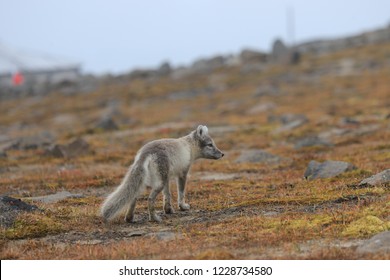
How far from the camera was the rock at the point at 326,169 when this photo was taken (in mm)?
19734

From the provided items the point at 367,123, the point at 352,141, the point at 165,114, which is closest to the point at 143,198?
the point at 352,141

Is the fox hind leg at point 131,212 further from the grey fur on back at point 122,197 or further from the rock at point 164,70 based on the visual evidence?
the rock at point 164,70

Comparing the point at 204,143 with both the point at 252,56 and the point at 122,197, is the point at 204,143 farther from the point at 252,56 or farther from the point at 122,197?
the point at 252,56

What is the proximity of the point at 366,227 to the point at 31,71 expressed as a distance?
127m

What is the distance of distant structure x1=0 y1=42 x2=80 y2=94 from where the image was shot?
108856 millimetres

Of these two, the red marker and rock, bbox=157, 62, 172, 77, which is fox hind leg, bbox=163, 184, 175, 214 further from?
the red marker

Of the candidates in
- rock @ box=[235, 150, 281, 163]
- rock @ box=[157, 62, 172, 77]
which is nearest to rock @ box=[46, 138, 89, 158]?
rock @ box=[235, 150, 281, 163]

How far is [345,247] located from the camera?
11.2m

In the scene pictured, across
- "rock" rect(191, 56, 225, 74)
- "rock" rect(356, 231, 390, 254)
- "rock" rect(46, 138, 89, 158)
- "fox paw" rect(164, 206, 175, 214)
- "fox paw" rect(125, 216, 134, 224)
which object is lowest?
"rock" rect(46, 138, 89, 158)

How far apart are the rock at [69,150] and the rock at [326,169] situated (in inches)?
561

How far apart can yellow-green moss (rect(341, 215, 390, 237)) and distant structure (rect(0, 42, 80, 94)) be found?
94663 mm

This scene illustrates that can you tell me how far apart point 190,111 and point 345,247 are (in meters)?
52.1

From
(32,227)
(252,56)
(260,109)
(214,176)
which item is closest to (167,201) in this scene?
(32,227)

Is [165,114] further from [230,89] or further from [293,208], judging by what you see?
[293,208]
